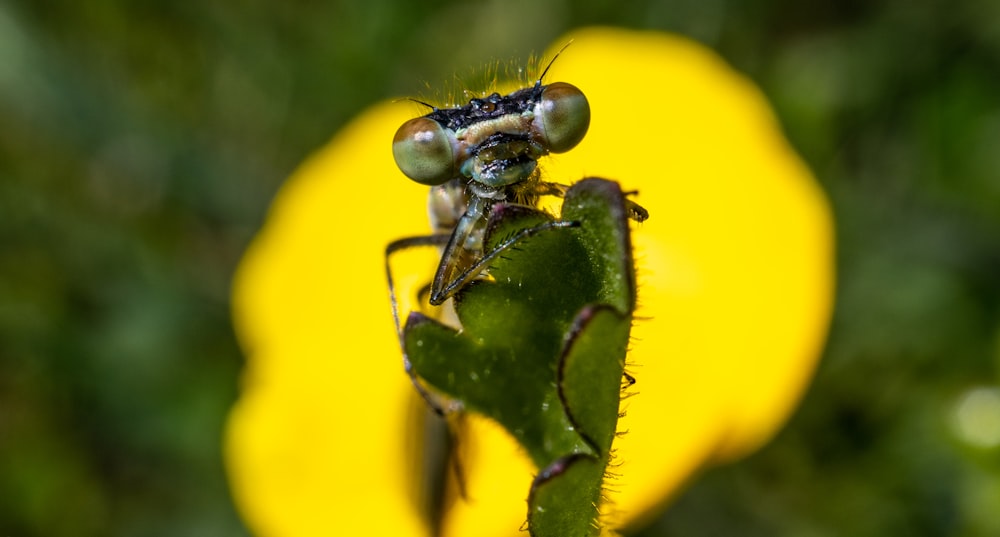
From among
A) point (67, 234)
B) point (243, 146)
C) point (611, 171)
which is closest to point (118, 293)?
point (67, 234)

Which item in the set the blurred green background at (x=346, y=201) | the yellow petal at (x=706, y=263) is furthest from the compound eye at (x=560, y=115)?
the blurred green background at (x=346, y=201)

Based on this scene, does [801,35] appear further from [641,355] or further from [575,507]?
[575,507]

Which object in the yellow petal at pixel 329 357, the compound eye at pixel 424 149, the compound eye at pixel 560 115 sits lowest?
the yellow petal at pixel 329 357

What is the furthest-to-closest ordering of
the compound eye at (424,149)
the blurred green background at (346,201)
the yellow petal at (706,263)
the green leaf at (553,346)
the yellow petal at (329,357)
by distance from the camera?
the blurred green background at (346,201)
the yellow petal at (329,357)
the yellow petal at (706,263)
the compound eye at (424,149)
the green leaf at (553,346)

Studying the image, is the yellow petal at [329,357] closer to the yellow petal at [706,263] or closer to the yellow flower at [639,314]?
the yellow flower at [639,314]

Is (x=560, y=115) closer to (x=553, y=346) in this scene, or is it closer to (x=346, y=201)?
(x=553, y=346)

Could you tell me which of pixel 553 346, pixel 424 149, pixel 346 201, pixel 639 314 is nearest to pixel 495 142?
pixel 424 149

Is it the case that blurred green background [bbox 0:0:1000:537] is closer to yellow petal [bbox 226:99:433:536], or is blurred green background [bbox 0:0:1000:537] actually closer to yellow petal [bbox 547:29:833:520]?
yellow petal [bbox 226:99:433:536]
